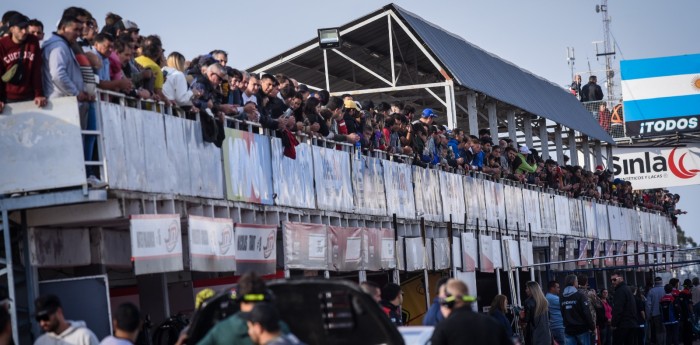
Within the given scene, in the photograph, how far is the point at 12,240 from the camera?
17.1 m

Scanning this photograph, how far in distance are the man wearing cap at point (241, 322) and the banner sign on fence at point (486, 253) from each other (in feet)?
65.7

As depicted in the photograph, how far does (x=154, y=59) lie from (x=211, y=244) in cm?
253

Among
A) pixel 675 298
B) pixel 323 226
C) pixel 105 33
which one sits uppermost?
pixel 105 33

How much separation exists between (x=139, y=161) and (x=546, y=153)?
3523cm

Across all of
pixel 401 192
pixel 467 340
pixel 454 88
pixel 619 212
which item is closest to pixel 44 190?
pixel 467 340

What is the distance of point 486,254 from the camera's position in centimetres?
3188

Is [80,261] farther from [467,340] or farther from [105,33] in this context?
[467,340]

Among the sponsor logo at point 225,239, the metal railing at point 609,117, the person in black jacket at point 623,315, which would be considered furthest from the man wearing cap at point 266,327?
the metal railing at point 609,117

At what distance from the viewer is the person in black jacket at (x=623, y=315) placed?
2972cm

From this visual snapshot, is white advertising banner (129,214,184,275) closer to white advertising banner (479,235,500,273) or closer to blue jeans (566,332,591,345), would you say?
blue jeans (566,332,591,345)

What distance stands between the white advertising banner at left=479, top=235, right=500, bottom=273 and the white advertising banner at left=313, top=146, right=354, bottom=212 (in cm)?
684

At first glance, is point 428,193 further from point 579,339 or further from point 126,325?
point 126,325

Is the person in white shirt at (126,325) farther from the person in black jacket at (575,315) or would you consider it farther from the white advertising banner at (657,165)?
the white advertising banner at (657,165)

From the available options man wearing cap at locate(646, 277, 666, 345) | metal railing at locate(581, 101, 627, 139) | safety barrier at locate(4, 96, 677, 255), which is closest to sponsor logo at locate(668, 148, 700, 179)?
metal railing at locate(581, 101, 627, 139)
